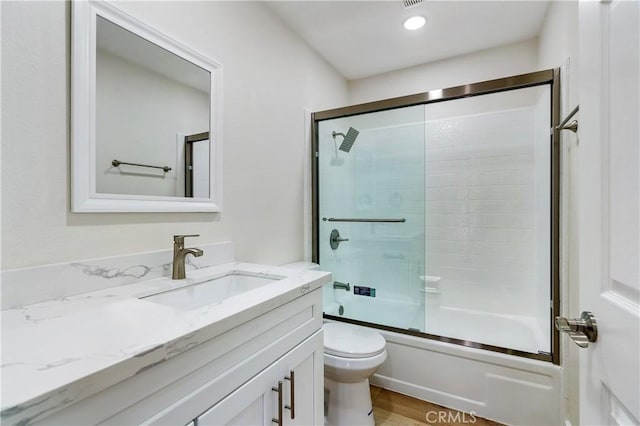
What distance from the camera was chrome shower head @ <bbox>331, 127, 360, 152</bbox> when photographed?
7.58 feet

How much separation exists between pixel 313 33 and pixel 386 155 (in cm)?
104

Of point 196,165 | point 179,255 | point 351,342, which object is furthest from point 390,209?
point 179,255

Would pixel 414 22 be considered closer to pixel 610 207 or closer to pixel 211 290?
pixel 610 207

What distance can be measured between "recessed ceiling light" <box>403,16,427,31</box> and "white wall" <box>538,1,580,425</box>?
748 millimetres

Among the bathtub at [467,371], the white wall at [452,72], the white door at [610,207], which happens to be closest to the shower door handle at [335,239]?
the bathtub at [467,371]

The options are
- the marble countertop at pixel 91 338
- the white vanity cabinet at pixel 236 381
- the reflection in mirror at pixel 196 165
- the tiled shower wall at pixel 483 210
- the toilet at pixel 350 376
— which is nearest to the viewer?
the marble countertop at pixel 91 338

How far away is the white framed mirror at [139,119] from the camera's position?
980mm

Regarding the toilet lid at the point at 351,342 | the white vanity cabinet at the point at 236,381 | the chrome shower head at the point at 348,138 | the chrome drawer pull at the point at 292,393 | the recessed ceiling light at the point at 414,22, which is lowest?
the toilet lid at the point at 351,342

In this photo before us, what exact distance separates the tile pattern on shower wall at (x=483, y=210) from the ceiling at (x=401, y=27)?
0.56 m

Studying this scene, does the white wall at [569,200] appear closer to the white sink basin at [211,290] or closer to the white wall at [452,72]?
the white wall at [452,72]

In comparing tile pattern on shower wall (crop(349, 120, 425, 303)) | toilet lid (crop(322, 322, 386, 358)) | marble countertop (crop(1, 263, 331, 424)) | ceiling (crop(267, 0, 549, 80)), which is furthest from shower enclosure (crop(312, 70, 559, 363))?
marble countertop (crop(1, 263, 331, 424))

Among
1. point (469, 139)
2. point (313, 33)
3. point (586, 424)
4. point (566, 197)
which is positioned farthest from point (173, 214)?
point (469, 139)

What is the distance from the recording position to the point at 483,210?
240 centimetres

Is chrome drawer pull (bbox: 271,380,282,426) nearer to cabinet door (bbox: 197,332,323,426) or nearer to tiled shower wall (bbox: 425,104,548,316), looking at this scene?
cabinet door (bbox: 197,332,323,426)
